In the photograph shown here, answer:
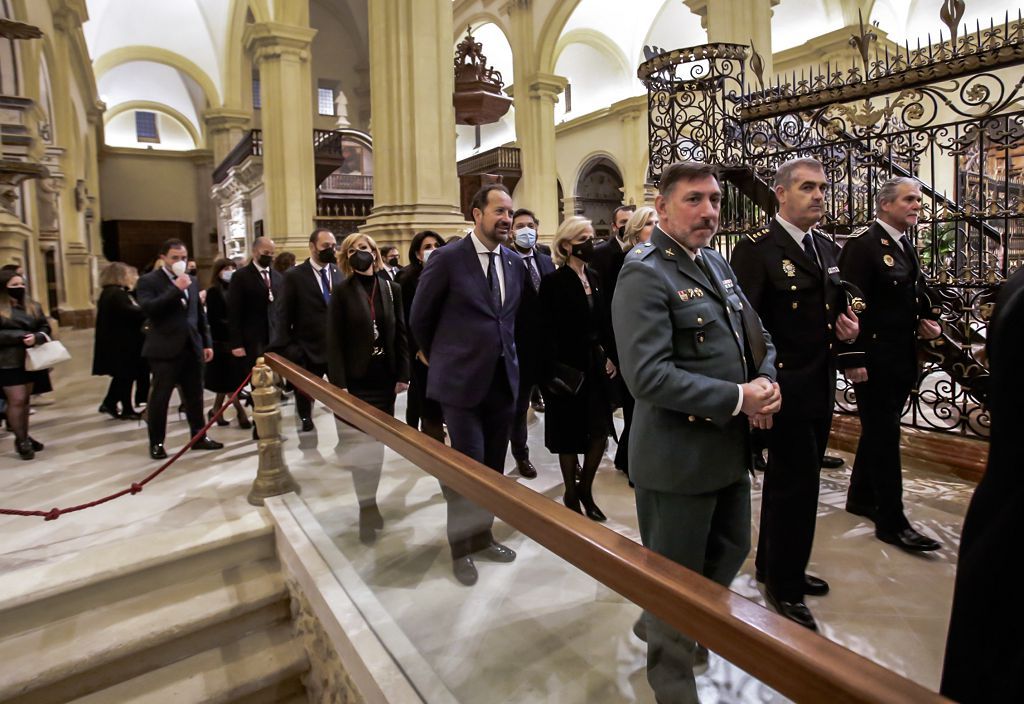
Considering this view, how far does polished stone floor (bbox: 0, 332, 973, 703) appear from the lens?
65.7 inches

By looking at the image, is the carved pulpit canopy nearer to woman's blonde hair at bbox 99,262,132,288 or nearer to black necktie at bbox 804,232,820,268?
woman's blonde hair at bbox 99,262,132,288

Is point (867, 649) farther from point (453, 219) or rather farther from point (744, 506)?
point (453, 219)

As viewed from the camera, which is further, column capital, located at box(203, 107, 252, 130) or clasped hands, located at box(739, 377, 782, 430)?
column capital, located at box(203, 107, 252, 130)

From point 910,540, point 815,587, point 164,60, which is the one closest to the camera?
point 815,587

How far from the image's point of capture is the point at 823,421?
2725mm

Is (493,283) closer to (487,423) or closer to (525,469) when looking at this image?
(487,423)

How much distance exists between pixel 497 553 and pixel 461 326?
4.82ft

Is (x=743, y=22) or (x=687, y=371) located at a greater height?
(x=743, y=22)

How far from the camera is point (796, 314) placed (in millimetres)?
2646

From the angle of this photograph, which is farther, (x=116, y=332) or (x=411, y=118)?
(x=411, y=118)

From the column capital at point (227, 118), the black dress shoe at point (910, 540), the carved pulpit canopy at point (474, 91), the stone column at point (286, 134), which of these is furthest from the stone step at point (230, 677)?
the column capital at point (227, 118)

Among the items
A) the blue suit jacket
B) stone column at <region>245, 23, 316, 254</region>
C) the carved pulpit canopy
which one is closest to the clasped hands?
the blue suit jacket

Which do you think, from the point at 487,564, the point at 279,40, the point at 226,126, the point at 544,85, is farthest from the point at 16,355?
the point at 226,126

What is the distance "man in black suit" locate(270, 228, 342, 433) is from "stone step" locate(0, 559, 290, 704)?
1750 millimetres
